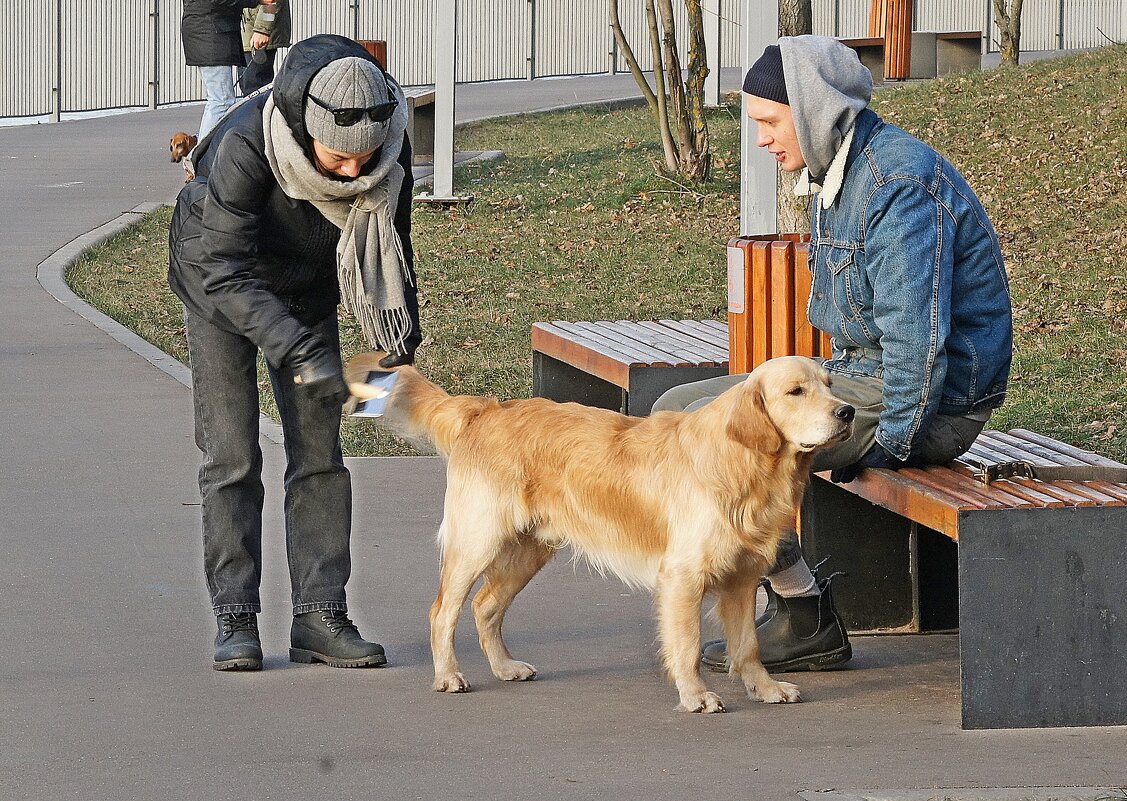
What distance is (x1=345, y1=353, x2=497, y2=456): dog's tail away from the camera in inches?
201

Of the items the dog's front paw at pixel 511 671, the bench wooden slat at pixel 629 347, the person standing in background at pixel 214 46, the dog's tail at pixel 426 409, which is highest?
the person standing in background at pixel 214 46

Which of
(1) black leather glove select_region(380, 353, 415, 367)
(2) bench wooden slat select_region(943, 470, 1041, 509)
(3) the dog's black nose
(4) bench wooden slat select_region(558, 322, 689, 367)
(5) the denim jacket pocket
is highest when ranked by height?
(5) the denim jacket pocket

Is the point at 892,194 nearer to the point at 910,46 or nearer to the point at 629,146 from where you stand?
the point at 629,146

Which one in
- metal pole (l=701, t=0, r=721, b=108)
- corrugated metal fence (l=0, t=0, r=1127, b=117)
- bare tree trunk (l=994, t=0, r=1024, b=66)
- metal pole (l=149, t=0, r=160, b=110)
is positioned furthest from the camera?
metal pole (l=149, t=0, r=160, b=110)

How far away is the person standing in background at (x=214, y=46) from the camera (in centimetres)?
1597

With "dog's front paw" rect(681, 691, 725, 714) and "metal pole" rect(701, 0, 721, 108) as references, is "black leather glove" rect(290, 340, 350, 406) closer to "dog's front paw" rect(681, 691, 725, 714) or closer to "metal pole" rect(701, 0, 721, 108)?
"dog's front paw" rect(681, 691, 725, 714)

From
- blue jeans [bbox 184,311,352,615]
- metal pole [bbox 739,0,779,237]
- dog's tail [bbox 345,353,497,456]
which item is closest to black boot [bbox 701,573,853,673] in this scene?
dog's tail [bbox 345,353,497,456]

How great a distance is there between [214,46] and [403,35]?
20.7 meters

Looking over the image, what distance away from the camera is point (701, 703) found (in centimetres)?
479

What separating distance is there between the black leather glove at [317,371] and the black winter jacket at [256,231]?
0.07 ft

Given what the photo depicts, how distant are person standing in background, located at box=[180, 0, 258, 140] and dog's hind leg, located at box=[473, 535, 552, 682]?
11.4 meters

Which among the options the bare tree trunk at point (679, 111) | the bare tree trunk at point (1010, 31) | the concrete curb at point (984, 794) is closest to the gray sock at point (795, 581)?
the concrete curb at point (984, 794)

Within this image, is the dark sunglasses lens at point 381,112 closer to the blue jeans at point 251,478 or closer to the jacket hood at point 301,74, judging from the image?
the jacket hood at point 301,74

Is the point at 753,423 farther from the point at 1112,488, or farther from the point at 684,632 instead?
the point at 1112,488
